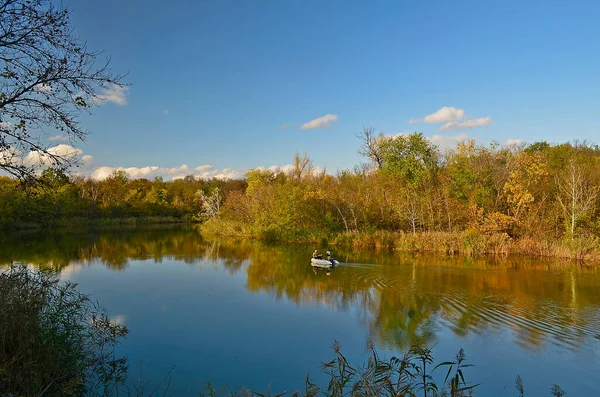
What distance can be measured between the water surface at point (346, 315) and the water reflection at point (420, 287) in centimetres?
5

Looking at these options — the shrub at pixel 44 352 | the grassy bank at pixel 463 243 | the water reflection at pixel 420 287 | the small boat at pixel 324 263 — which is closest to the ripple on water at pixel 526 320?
the water reflection at pixel 420 287

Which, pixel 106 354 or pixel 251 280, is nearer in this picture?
pixel 106 354

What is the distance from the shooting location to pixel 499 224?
66.6 feet

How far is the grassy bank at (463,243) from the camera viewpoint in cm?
1773

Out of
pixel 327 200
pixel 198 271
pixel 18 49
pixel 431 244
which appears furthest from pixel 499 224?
pixel 18 49

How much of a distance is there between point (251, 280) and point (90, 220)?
34.3 metres

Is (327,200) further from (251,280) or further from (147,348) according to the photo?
(147,348)

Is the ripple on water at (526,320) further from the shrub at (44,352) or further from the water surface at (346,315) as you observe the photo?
the shrub at (44,352)

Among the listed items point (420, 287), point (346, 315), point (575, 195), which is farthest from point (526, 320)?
point (575, 195)

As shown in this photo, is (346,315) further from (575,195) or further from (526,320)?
(575,195)

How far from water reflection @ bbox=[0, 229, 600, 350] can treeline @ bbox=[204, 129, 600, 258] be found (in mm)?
2236

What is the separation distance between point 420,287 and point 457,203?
Result: 10.8 meters

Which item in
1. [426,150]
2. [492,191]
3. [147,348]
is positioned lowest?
[147,348]

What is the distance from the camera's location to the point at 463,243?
20188 millimetres
